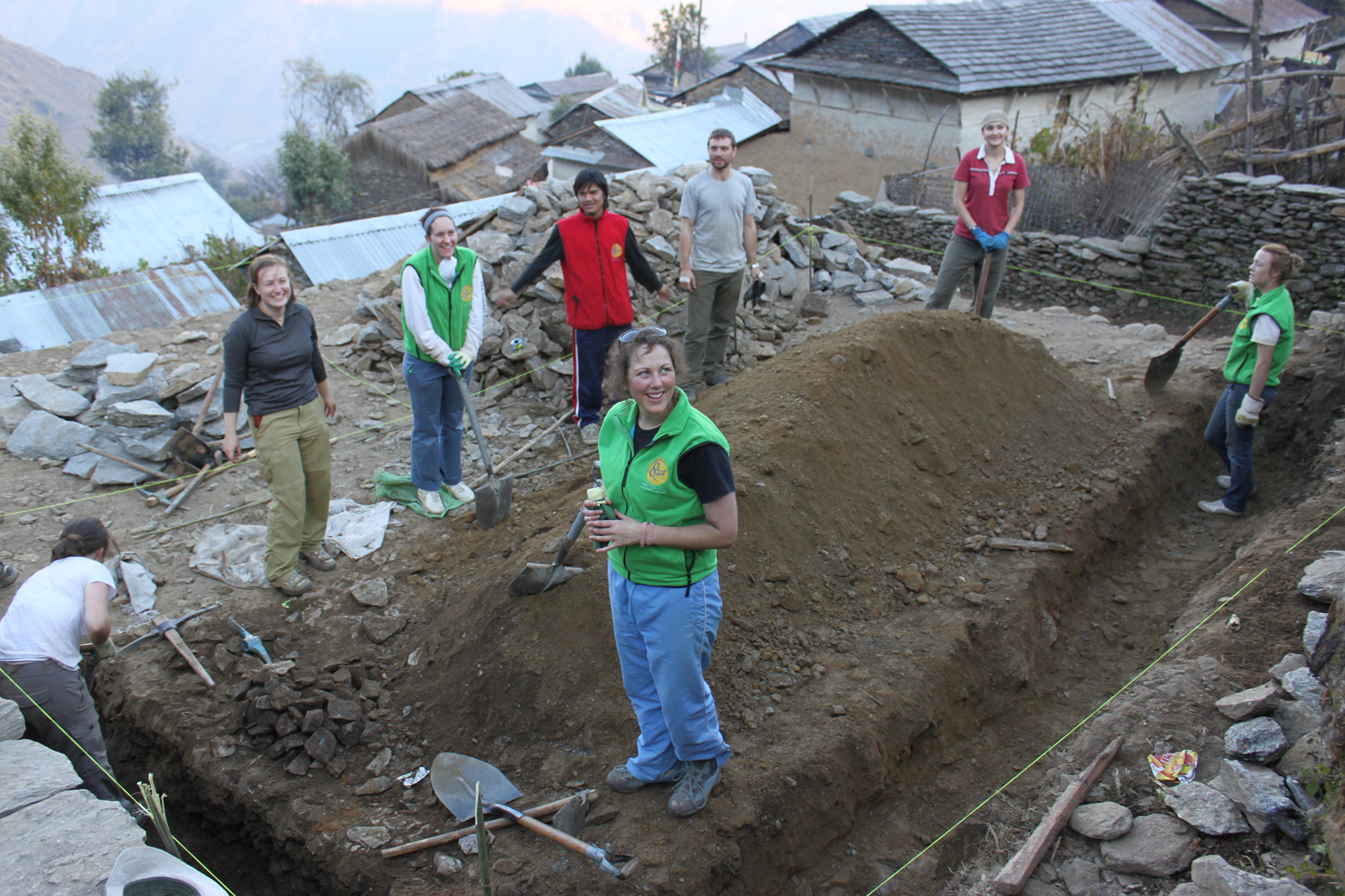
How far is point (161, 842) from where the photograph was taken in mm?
3076

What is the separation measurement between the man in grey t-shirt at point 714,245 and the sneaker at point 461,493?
174 centimetres

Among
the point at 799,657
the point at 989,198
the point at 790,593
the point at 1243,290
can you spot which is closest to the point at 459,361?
the point at 790,593

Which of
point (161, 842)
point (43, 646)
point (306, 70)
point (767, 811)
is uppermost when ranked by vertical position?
point (306, 70)

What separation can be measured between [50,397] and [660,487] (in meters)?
6.40

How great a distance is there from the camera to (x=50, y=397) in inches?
249

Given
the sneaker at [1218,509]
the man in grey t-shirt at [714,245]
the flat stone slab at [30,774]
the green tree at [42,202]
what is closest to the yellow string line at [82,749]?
the flat stone slab at [30,774]

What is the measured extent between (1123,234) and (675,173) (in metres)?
6.29

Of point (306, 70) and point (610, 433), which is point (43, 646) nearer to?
point (610, 433)

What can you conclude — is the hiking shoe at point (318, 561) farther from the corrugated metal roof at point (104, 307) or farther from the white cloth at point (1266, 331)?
the white cloth at point (1266, 331)

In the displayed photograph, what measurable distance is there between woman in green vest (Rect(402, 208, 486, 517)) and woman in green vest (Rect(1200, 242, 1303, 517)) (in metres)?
4.79

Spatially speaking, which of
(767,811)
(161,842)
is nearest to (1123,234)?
(767,811)

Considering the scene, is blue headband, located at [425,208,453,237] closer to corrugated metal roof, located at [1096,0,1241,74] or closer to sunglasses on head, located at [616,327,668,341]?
sunglasses on head, located at [616,327,668,341]

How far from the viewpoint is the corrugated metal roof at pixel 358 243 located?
1168 centimetres

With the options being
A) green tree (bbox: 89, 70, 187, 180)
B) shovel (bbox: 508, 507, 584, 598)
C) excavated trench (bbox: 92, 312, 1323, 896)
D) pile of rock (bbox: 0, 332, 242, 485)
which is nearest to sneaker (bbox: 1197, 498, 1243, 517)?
excavated trench (bbox: 92, 312, 1323, 896)
